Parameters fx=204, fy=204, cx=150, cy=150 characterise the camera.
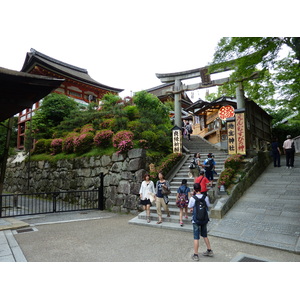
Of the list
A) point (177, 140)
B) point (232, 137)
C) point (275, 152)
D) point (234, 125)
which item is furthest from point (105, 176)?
point (275, 152)

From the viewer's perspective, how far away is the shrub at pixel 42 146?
15554mm

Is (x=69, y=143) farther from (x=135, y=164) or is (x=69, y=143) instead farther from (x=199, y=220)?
(x=199, y=220)

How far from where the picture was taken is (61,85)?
20000 mm

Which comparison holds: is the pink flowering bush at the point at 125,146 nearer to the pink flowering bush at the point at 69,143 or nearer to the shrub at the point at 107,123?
the shrub at the point at 107,123

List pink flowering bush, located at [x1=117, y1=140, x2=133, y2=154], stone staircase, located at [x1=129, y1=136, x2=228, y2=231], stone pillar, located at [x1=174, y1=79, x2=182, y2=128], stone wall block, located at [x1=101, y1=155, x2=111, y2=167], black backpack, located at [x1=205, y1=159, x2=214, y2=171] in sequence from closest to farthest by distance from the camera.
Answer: stone staircase, located at [x1=129, y1=136, x2=228, y2=231] < black backpack, located at [x1=205, y1=159, x2=214, y2=171] < pink flowering bush, located at [x1=117, y1=140, x2=133, y2=154] < stone wall block, located at [x1=101, y1=155, x2=111, y2=167] < stone pillar, located at [x1=174, y1=79, x2=182, y2=128]

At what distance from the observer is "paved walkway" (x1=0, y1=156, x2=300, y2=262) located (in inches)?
185

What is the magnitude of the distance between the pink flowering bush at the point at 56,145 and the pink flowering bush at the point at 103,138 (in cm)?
384

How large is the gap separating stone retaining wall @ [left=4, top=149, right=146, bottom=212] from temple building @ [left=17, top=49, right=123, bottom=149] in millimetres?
5310

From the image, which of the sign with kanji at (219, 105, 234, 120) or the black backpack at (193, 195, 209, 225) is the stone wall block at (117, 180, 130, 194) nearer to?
the black backpack at (193, 195, 209, 225)

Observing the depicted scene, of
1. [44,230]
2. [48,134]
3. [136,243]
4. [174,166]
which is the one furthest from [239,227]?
[48,134]

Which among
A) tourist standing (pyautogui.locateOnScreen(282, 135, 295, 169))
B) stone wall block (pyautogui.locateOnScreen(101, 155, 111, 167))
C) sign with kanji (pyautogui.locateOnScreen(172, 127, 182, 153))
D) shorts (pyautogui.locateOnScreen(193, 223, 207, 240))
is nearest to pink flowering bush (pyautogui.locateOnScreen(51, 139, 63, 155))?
stone wall block (pyautogui.locateOnScreen(101, 155, 111, 167))

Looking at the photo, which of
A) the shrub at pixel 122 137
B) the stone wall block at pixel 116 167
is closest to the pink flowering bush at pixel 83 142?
the shrub at pixel 122 137

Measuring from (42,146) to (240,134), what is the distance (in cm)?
1432

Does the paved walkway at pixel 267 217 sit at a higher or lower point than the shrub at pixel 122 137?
lower
